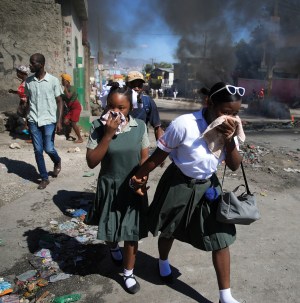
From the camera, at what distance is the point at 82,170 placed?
5.34 m

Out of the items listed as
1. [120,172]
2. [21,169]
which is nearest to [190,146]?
[120,172]

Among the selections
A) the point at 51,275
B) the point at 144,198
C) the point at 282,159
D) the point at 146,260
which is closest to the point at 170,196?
the point at 144,198

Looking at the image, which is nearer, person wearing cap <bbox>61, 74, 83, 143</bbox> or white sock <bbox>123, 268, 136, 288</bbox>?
white sock <bbox>123, 268, 136, 288</bbox>

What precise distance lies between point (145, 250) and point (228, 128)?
1.62 metres

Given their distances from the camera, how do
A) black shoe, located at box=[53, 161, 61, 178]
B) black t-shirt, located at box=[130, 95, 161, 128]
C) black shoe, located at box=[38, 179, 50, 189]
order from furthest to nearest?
black shoe, located at box=[53, 161, 61, 178] < black shoe, located at box=[38, 179, 50, 189] < black t-shirt, located at box=[130, 95, 161, 128]

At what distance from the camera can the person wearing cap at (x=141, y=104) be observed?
127 inches

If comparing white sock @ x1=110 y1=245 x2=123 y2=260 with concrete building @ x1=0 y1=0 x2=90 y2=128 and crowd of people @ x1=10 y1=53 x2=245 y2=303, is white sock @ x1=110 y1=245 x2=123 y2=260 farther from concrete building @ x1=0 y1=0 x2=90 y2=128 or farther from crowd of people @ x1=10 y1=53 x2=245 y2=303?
concrete building @ x1=0 y1=0 x2=90 y2=128

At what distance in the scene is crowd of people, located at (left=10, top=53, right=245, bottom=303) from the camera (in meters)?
2.02

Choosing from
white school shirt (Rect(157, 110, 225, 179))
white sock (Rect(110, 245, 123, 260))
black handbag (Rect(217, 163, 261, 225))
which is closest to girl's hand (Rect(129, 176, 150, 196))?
white school shirt (Rect(157, 110, 225, 179))

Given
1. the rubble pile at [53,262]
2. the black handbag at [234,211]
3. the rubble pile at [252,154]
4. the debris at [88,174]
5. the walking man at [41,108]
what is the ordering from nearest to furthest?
the black handbag at [234,211]
the rubble pile at [53,262]
the walking man at [41,108]
the debris at [88,174]
the rubble pile at [252,154]

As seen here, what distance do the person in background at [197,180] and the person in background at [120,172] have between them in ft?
0.39

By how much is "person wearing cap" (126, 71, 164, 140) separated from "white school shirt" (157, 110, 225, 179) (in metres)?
1.26

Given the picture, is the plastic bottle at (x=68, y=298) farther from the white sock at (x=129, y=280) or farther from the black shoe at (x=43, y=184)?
the black shoe at (x=43, y=184)

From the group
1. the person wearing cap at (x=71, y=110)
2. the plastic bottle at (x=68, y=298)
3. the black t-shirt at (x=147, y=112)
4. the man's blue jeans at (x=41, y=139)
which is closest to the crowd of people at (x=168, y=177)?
the plastic bottle at (x=68, y=298)
